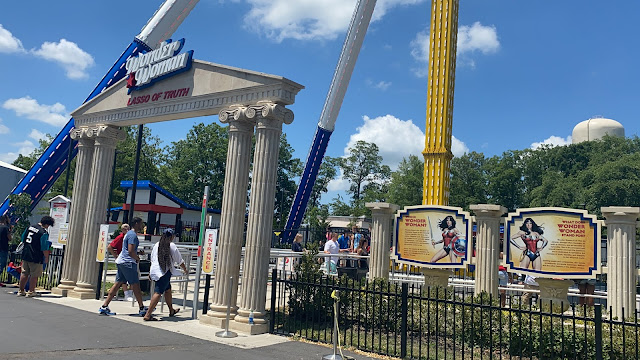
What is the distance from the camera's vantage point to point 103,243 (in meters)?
11.9

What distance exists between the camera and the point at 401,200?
55062 mm

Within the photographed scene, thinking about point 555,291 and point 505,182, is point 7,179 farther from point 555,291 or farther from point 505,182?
point 505,182

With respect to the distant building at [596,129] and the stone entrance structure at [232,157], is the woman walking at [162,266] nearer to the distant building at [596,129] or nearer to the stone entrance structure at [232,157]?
the stone entrance structure at [232,157]

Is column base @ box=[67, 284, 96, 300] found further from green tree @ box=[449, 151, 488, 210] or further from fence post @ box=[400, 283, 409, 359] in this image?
green tree @ box=[449, 151, 488, 210]

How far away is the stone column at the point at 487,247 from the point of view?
33.7 feet

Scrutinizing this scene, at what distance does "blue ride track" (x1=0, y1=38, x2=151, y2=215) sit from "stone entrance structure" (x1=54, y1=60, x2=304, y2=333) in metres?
14.3

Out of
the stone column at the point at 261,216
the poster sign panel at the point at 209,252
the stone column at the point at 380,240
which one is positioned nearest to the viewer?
the stone column at the point at 261,216

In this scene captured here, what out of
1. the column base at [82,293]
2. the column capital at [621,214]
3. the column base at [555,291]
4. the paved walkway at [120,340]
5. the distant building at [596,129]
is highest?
the distant building at [596,129]

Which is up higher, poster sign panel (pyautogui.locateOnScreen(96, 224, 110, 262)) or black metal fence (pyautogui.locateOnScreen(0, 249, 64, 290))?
poster sign panel (pyautogui.locateOnScreen(96, 224, 110, 262))

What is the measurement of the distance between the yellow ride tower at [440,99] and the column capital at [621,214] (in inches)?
763

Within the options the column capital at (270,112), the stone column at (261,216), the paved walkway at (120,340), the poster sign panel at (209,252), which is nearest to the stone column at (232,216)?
the poster sign panel at (209,252)

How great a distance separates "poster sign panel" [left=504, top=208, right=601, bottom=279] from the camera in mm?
9398

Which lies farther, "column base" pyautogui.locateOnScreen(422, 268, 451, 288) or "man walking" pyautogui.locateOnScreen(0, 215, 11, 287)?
"man walking" pyautogui.locateOnScreen(0, 215, 11, 287)

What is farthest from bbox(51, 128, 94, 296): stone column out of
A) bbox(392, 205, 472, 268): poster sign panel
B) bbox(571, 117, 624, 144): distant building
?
bbox(571, 117, 624, 144): distant building
